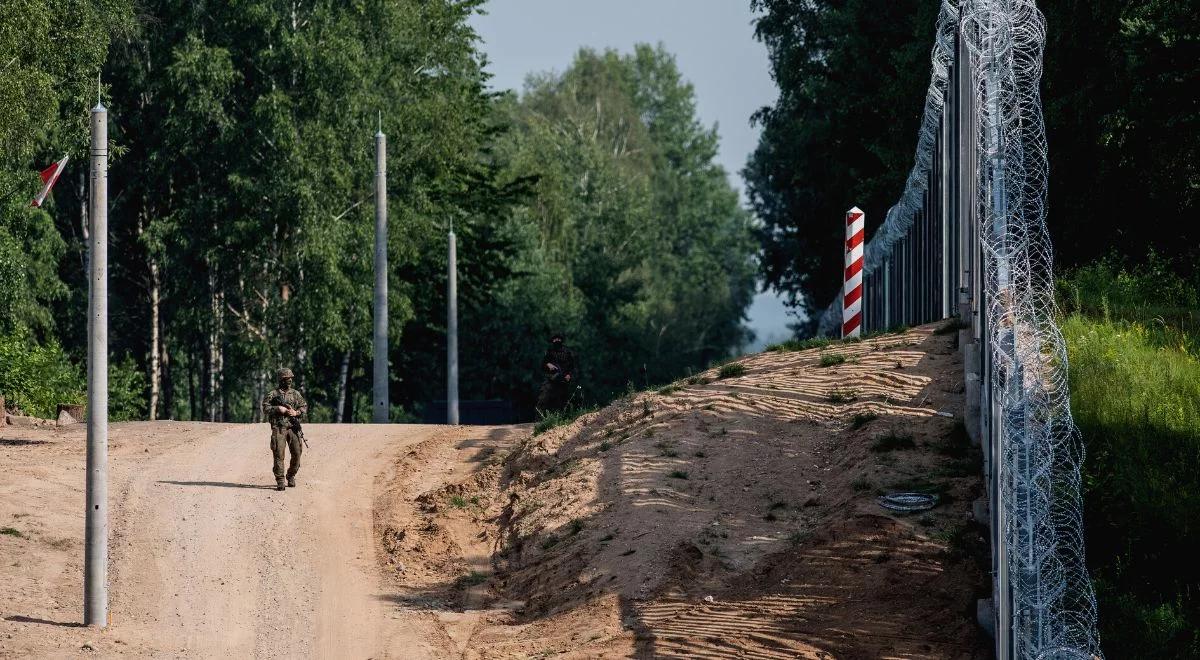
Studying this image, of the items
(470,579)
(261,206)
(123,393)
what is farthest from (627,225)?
(470,579)

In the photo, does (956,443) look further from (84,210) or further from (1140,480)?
(84,210)

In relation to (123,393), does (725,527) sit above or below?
below

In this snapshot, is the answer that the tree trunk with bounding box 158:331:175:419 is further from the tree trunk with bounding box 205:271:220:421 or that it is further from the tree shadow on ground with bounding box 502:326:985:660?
the tree shadow on ground with bounding box 502:326:985:660

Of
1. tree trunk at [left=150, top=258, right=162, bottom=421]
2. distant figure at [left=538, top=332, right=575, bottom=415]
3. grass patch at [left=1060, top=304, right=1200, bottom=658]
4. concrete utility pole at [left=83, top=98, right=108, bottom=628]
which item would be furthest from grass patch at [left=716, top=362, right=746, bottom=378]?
tree trunk at [left=150, top=258, right=162, bottom=421]

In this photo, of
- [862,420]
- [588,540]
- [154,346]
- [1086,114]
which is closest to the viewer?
[588,540]

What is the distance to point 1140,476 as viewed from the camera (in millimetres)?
12148

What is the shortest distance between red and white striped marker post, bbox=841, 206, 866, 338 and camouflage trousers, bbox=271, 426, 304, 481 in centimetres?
697

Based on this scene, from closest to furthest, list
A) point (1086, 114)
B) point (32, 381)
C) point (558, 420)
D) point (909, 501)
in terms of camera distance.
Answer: point (909, 501) → point (558, 420) → point (1086, 114) → point (32, 381)

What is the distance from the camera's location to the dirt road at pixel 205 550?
46.8ft

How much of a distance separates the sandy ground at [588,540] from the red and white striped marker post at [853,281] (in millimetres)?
A: 2889

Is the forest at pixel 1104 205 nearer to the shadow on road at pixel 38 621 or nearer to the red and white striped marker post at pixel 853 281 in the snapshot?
the red and white striped marker post at pixel 853 281

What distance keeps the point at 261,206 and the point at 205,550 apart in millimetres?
27697

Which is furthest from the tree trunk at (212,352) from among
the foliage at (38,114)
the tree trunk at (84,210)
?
the foliage at (38,114)

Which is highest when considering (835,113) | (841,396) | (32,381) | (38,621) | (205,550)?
(835,113)
